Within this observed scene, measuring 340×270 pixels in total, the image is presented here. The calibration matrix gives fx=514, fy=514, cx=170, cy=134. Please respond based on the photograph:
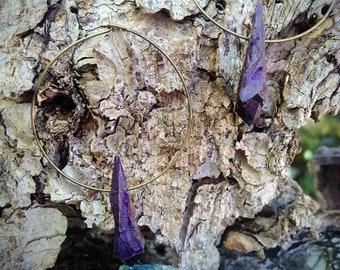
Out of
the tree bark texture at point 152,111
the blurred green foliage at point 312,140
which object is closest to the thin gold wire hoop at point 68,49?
the tree bark texture at point 152,111

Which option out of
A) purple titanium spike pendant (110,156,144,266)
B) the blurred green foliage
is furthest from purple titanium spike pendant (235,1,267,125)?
the blurred green foliage

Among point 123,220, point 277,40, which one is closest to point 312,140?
point 277,40

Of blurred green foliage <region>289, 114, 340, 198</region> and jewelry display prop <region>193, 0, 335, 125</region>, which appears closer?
jewelry display prop <region>193, 0, 335, 125</region>

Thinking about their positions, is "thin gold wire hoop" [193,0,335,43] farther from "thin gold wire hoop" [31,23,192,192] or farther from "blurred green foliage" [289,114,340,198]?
"blurred green foliage" [289,114,340,198]

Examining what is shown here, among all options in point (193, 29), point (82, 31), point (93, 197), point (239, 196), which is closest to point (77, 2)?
point (82, 31)

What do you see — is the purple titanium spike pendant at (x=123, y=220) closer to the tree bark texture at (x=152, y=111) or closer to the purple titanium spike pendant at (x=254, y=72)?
the tree bark texture at (x=152, y=111)

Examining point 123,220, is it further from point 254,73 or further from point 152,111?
point 254,73

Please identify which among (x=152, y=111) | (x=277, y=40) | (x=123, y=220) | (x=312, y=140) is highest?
(x=312, y=140)
